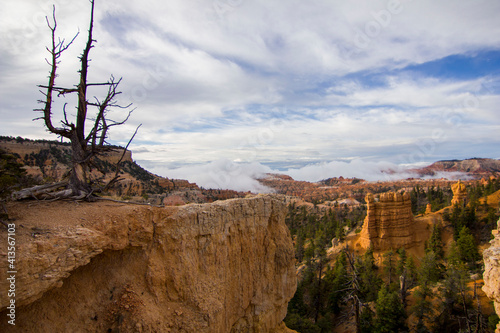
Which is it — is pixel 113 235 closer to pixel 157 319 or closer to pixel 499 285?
pixel 157 319

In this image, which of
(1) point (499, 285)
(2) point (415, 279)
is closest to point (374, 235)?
(2) point (415, 279)

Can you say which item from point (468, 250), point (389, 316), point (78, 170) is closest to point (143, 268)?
point (78, 170)

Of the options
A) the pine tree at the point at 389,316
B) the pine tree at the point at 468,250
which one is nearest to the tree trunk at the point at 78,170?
the pine tree at the point at 389,316

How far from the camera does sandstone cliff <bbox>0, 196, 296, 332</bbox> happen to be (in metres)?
5.37

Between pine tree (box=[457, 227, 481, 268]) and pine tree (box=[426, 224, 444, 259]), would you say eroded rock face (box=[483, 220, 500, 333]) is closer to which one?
pine tree (box=[457, 227, 481, 268])

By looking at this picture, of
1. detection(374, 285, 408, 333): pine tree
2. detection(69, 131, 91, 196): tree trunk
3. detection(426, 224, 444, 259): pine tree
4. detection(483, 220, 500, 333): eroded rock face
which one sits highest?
detection(69, 131, 91, 196): tree trunk

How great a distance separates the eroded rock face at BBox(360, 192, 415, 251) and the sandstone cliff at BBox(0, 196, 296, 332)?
2794 centimetres

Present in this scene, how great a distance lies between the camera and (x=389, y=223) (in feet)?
114

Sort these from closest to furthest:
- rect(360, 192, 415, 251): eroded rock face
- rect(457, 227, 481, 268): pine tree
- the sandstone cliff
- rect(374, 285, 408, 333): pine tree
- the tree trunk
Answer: the sandstone cliff, the tree trunk, rect(374, 285, 408, 333): pine tree, rect(457, 227, 481, 268): pine tree, rect(360, 192, 415, 251): eroded rock face

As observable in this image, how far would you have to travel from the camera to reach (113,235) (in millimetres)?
6910

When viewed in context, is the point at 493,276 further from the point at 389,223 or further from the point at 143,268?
the point at 389,223

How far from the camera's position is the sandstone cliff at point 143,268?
17.6ft

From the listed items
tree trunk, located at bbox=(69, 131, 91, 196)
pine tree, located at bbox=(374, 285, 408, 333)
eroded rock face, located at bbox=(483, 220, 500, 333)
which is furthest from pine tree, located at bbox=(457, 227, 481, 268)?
tree trunk, located at bbox=(69, 131, 91, 196)

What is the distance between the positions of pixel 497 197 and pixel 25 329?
184ft
